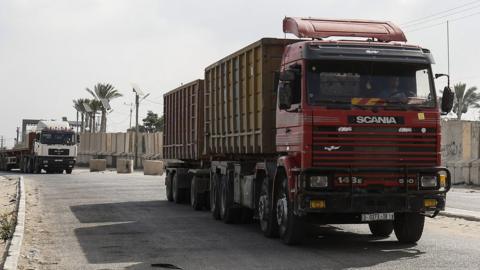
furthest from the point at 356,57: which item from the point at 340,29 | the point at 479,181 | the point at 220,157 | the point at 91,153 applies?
the point at 91,153

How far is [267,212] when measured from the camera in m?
12.1

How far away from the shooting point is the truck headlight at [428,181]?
34.1 feet

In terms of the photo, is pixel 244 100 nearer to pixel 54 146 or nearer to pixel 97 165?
pixel 54 146

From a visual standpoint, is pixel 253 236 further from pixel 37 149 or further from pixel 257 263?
pixel 37 149

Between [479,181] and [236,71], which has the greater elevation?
[236,71]

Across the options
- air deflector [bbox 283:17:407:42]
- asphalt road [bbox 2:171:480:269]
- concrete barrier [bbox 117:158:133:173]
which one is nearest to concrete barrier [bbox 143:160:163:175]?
concrete barrier [bbox 117:158:133:173]

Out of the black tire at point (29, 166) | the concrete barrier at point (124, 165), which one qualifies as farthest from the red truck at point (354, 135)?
the black tire at point (29, 166)

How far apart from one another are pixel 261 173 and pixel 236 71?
2.51 meters

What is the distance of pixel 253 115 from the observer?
41.6 ft

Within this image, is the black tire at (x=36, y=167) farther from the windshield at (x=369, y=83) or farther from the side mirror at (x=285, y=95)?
Result: the windshield at (x=369, y=83)

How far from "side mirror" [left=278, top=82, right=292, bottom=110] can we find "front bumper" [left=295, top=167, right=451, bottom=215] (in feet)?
3.67

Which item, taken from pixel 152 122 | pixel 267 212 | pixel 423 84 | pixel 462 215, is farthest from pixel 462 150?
pixel 152 122

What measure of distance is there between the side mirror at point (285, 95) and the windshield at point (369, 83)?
1.10 ft

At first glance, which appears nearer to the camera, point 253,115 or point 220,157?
point 253,115
